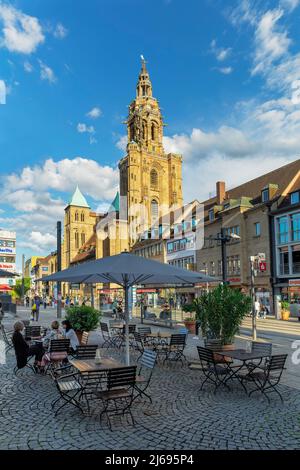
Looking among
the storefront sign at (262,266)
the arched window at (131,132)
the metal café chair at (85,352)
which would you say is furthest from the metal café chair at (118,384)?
the arched window at (131,132)

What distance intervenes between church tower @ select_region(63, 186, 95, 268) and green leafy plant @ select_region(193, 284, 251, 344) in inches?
4722

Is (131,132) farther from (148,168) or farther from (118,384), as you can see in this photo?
(118,384)

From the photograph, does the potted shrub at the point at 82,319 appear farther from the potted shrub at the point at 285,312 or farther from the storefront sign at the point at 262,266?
the storefront sign at the point at 262,266

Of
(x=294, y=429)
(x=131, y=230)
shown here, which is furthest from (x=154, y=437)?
(x=131, y=230)

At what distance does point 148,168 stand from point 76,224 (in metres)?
44.4

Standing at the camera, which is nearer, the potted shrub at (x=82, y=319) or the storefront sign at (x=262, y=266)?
the potted shrub at (x=82, y=319)

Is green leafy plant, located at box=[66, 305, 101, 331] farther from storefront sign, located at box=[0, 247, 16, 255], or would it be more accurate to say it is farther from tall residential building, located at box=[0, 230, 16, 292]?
storefront sign, located at box=[0, 247, 16, 255]

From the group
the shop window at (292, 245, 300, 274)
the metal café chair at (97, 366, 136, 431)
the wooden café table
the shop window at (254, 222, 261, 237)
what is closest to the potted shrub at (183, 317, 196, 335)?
the wooden café table

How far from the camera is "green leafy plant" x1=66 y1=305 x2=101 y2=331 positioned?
15789mm

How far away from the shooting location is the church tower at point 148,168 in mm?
92500

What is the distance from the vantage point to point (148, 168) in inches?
3777

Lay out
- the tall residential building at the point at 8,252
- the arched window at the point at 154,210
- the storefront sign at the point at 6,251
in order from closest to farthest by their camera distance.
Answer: the tall residential building at the point at 8,252
the storefront sign at the point at 6,251
the arched window at the point at 154,210

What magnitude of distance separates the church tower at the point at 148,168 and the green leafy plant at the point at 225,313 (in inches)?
3012
